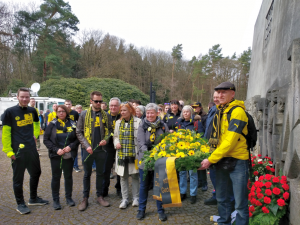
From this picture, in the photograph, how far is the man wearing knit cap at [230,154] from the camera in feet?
9.15

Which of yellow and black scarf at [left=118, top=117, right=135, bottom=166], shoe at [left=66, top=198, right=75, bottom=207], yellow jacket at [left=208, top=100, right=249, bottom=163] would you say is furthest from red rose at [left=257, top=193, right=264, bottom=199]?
shoe at [left=66, top=198, right=75, bottom=207]

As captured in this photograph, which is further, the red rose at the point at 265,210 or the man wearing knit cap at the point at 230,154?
the red rose at the point at 265,210

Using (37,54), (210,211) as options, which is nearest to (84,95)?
(37,54)

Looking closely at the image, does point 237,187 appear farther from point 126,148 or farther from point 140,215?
point 126,148

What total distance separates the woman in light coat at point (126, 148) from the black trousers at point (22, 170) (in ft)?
5.26

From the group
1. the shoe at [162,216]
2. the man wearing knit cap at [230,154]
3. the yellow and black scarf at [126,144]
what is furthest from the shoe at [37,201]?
the man wearing knit cap at [230,154]

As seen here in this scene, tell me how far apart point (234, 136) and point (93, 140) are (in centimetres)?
266

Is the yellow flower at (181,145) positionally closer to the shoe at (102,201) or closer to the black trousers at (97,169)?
the black trousers at (97,169)

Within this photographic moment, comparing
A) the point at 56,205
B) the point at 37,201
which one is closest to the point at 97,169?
the point at 56,205

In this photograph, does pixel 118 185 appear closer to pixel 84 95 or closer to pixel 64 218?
pixel 64 218

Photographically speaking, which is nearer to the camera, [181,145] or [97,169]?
[181,145]

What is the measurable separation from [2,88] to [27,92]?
27.9 m

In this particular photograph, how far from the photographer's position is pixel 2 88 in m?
27.2

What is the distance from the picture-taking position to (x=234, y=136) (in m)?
2.75
